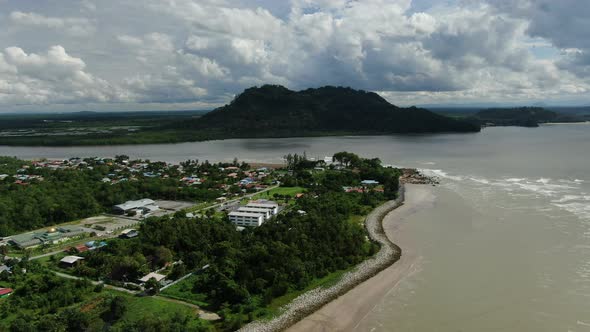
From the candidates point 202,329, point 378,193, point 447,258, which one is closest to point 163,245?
point 202,329

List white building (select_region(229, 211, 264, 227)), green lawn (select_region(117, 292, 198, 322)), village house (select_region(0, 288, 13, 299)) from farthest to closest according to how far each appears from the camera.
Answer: white building (select_region(229, 211, 264, 227)) < village house (select_region(0, 288, 13, 299)) < green lawn (select_region(117, 292, 198, 322))

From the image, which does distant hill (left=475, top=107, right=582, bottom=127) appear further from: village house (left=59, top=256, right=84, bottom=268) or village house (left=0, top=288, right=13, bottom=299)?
village house (left=0, top=288, right=13, bottom=299)

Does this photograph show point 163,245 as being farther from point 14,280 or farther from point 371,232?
point 371,232

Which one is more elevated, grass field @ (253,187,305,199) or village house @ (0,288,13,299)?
grass field @ (253,187,305,199)

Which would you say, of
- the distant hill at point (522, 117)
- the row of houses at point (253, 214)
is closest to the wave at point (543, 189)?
the row of houses at point (253, 214)

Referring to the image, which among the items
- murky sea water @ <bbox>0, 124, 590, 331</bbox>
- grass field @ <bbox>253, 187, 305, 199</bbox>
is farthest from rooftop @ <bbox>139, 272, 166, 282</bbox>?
grass field @ <bbox>253, 187, 305, 199</bbox>

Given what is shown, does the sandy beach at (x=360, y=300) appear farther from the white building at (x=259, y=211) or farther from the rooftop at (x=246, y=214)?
the rooftop at (x=246, y=214)

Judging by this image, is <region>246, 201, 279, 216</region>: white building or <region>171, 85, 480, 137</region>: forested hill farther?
<region>171, 85, 480, 137</region>: forested hill

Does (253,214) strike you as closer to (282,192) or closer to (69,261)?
(282,192)
